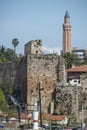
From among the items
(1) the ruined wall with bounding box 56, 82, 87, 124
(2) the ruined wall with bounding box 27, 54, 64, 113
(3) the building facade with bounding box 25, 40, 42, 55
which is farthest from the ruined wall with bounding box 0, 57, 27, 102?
(1) the ruined wall with bounding box 56, 82, 87, 124

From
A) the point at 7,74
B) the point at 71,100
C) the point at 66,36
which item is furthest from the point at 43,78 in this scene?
the point at 66,36

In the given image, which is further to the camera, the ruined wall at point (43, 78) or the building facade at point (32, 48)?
the building facade at point (32, 48)

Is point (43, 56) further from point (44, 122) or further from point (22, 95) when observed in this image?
point (44, 122)

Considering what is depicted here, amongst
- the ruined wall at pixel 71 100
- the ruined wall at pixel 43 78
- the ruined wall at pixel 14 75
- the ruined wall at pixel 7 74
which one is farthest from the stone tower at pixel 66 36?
the ruined wall at pixel 71 100

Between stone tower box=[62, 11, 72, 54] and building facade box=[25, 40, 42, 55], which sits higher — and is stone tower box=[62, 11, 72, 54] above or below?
above

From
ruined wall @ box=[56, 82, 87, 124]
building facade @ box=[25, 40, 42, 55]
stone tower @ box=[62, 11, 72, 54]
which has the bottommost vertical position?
ruined wall @ box=[56, 82, 87, 124]

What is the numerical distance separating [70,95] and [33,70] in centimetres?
455

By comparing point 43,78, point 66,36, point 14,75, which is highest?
point 66,36

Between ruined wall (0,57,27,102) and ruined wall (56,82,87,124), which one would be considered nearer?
ruined wall (56,82,87,124)

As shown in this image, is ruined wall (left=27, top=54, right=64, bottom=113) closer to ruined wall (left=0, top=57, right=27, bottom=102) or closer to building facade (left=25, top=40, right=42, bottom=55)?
ruined wall (left=0, top=57, right=27, bottom=102)

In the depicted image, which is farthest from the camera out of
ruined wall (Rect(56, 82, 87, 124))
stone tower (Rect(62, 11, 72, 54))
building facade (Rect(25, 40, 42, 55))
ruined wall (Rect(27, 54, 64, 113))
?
stone tower (Rect(62, 11, 72, 54))

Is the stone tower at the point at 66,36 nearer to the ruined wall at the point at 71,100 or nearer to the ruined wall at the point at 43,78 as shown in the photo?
the ruined wall at the point at 43,78

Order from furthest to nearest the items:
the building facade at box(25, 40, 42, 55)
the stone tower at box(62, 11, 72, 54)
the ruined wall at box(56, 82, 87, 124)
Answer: the stone tower at box(62, 11, 72, 54), the building facade at box(25, 40, 42, 55), the ruined wall at box(56, 82, 87, 124)

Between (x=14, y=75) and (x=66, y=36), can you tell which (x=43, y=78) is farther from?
(x=66, y=36)
